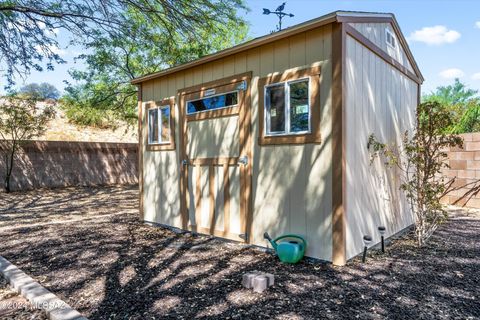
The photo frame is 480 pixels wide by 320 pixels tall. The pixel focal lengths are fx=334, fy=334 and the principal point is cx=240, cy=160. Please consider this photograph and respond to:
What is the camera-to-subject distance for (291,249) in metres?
3.80

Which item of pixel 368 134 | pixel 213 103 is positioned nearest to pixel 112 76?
pixel 213 103

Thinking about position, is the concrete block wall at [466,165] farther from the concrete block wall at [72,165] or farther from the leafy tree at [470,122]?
the concrete block wall at [72,165]

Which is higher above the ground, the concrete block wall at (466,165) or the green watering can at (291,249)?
the concrete block wall at (466,165)

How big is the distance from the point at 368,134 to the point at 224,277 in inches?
98.2

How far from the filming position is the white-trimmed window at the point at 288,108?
3979 mm

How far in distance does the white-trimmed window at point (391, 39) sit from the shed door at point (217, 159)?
2221 millimetres

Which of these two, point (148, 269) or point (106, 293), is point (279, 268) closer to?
point (148, 269)

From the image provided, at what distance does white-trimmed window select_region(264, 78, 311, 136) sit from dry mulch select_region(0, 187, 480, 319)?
1594mm

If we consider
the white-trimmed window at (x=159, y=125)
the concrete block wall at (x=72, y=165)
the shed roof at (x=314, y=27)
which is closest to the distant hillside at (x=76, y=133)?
the concrete block wall at (x=72, y=165)

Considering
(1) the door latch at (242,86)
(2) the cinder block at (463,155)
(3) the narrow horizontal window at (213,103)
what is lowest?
(2) the cinder block at (463,155)

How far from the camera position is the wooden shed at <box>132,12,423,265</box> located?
3729 millimetres

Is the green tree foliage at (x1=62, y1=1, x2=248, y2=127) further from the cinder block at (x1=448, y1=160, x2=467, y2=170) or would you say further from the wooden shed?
the cinder block at (x1=448, y1=160, x2=467, y2=170)

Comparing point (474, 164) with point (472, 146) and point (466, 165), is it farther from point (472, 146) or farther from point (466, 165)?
point (472, 146)

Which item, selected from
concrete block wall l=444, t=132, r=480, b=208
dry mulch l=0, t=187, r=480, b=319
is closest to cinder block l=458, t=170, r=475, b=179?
concrete block wall l=444, t=132, r=480, b=208
